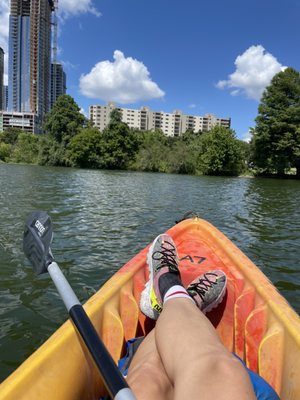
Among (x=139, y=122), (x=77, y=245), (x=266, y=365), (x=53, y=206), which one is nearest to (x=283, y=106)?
(x=53, y=206)

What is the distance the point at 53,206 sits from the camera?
11.3 m

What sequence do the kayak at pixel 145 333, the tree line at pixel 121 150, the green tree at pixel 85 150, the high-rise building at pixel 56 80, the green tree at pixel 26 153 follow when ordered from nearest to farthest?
the kayak at pixel 145 333
the tree line at pixel 121 150
the green tree at pixel 85 150
the green tree at pixel 26 153
the high-rise building at pixel 56 80

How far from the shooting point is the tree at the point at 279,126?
144 feet

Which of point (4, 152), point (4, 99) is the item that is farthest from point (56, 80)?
point (4, 152)

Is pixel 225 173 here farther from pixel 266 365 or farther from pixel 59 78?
pixel 59 78

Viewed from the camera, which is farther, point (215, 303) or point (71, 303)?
point (215, 303)

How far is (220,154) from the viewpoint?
50938 millimetres

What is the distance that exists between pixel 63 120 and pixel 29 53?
10268 cm

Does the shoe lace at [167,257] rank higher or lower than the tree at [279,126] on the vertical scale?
lower

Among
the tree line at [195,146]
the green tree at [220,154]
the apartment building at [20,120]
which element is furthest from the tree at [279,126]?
the apartment building at [20,120]

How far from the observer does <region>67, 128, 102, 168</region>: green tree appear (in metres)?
Result: 53.0

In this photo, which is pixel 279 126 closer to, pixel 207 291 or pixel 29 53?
pixel 207 291

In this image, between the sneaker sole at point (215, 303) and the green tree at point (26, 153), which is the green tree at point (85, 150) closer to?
the green tree at point (26, 153)

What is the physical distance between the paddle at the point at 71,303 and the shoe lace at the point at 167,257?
2.76 ft
